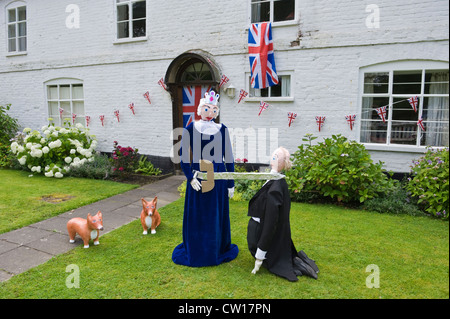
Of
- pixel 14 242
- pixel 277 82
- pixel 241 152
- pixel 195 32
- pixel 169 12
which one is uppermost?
pixel 169 12

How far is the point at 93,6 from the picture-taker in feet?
Result: 32.4

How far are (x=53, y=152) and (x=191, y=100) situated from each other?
4.15m

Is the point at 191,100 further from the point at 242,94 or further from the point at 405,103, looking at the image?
the point at 405,103

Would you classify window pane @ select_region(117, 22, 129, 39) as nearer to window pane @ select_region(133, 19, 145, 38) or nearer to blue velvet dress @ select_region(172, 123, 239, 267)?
window pane @ select_region(133, 19, 145, 38)

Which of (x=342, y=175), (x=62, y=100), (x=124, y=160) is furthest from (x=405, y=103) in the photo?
(x=62, y=100)

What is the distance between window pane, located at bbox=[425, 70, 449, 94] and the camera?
6.55 meters

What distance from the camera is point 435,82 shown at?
6609 mm

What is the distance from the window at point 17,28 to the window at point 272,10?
27.7ft

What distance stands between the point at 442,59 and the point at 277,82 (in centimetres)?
329

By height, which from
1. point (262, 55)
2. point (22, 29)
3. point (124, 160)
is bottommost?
point (124, 160)

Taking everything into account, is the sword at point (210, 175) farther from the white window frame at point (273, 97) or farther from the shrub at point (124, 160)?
the shrub at point (124, 160)

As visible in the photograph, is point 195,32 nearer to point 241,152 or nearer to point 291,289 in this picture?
point 241,152
